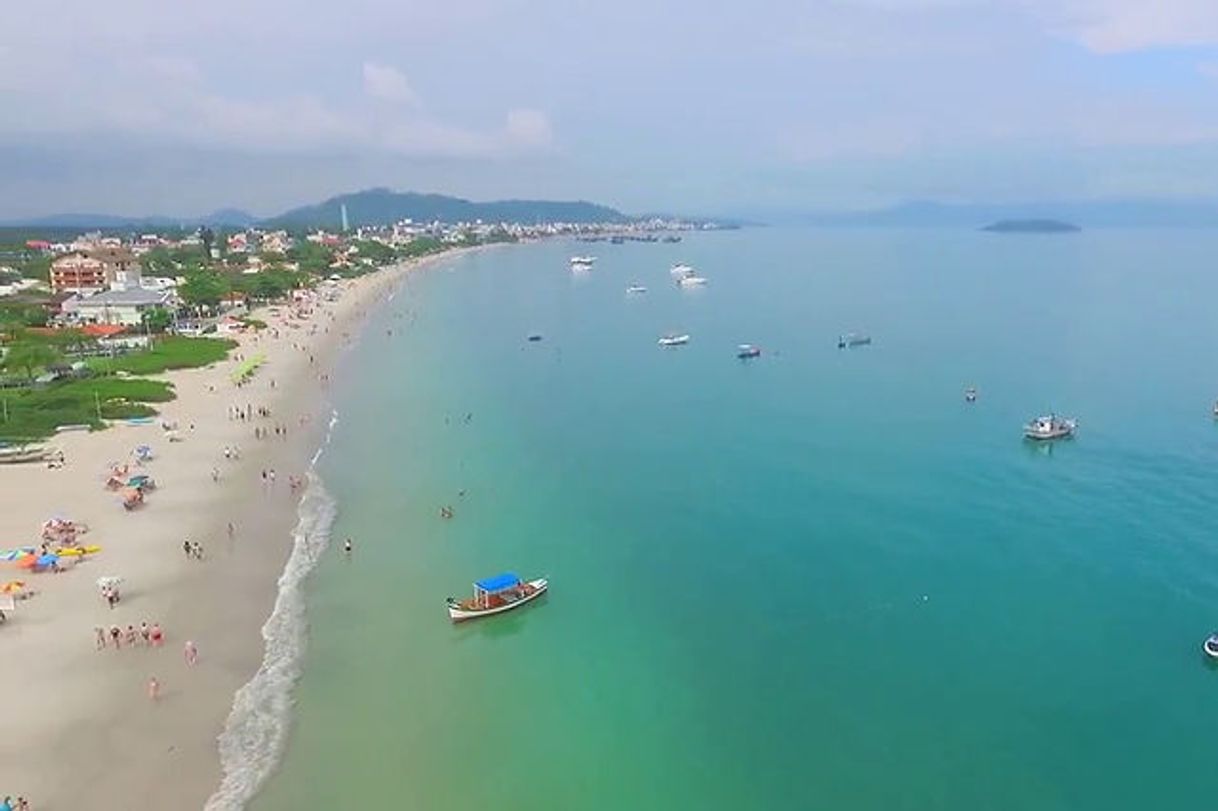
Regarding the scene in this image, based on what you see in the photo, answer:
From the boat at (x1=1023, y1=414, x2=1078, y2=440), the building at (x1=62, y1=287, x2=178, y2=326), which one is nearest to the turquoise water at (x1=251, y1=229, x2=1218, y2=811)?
the boat at (x1=1023, y1=414, x2=1078, y2=440)

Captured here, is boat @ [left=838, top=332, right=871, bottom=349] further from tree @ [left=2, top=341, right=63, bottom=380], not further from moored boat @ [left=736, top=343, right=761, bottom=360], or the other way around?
tree @ [left=2, top=341, right=63, bottom=380]

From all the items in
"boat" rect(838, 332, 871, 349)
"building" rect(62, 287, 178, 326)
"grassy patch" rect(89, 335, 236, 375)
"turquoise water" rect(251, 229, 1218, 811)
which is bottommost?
"boat" rect(838, 332, 871, 349)

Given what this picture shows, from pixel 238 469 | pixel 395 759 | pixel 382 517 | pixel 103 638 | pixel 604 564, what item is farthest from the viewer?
pixel 238 469

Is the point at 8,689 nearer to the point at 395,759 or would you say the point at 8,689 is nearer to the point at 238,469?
the point at 395,759

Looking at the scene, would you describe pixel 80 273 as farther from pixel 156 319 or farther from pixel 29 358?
pixel 29 358

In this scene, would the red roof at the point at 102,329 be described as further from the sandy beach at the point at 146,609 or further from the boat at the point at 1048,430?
the boat at the point at 1048,430

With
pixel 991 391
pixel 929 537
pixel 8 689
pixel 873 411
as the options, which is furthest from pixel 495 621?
pixel 991 391

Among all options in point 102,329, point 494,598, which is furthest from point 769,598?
point 102,329

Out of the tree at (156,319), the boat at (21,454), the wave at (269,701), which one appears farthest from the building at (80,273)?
the wave at (269,701)
